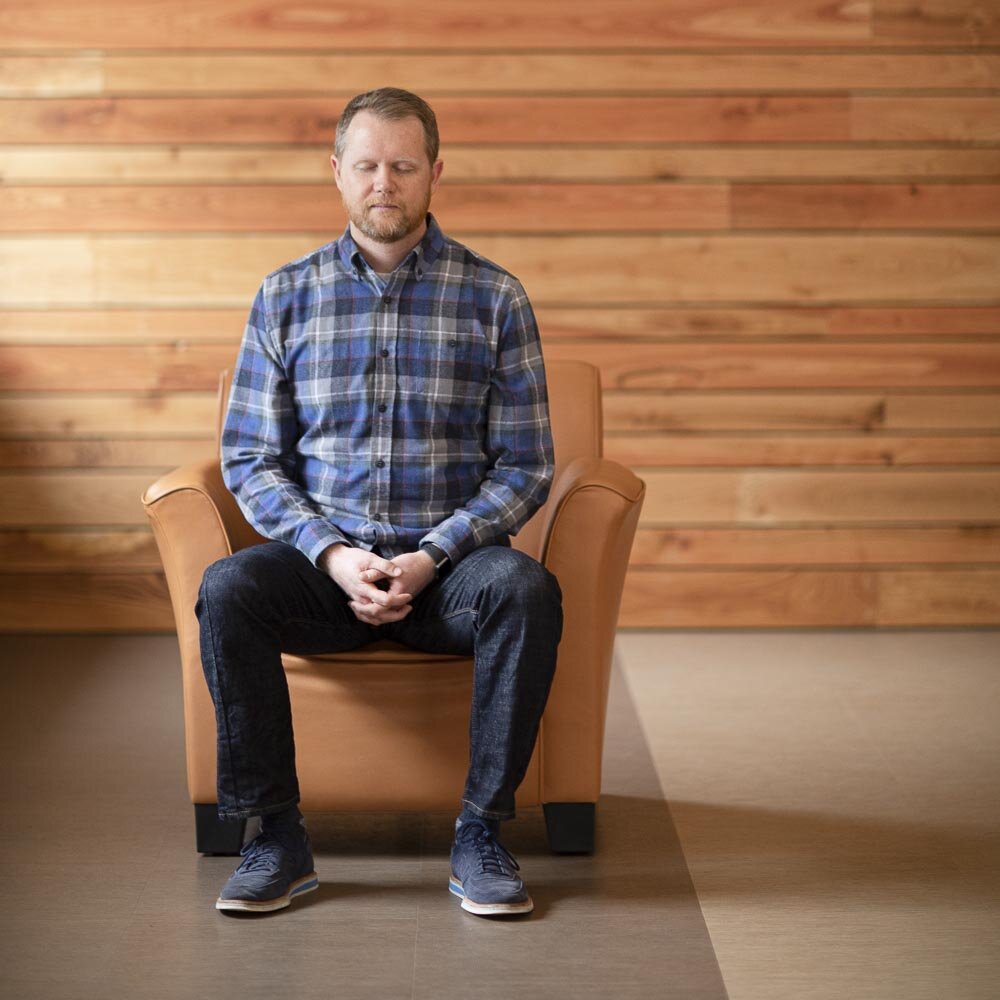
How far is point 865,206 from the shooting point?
12.1 ft

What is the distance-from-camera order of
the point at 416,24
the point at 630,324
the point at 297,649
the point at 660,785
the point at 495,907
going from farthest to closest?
the point at 630,324 < the point at 416,24 < the point at 660,785 < the point at 297,649 < the point at 495,907

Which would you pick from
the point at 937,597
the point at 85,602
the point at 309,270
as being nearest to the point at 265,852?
the point at 309,270

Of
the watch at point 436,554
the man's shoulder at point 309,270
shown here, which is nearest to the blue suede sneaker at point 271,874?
the watch at point 436,554

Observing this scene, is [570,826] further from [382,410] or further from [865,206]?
[865,206]

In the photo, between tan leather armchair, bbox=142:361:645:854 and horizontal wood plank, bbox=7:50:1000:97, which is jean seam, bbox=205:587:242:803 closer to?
tan leather armchair, bbox=142:361:645:854

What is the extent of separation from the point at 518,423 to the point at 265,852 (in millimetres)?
802

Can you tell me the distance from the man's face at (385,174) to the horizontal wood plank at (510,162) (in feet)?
4.86

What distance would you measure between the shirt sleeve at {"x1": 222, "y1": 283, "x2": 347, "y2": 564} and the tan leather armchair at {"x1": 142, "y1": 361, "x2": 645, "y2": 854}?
6 centimetres

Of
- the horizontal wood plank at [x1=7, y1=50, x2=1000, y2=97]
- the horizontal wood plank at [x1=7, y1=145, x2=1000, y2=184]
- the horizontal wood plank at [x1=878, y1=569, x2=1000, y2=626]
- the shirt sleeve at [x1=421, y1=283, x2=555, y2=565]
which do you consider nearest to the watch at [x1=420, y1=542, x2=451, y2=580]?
the shirt sleeve at [x1=421, y1=283, x2=555, y2=565]

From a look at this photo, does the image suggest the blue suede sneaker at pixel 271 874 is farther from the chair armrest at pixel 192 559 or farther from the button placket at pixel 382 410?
the button placket at pixel 382 410

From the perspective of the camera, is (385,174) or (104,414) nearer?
(385,174)

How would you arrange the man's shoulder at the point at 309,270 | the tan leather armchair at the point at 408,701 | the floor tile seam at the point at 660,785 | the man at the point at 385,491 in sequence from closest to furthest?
the floor tile seam at the point at 660,785 < the man at the point at 385,491 < the tan leather armchair at the point at 408,701 < the man's shoulder at the point at 309,270

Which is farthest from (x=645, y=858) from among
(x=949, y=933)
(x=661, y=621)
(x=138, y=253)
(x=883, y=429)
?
(x=138, y=253)

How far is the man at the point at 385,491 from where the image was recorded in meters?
2.03
